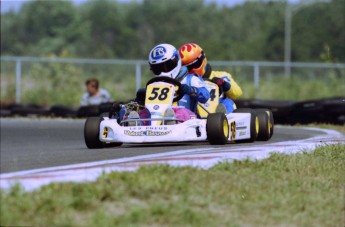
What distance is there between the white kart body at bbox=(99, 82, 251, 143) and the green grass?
9.86 ft

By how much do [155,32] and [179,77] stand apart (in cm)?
5648

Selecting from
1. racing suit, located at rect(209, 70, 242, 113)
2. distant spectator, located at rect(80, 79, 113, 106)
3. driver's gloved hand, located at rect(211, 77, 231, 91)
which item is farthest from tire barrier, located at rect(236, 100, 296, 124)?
driver's gloved hand, located at rect(211, 77, 231, 91)

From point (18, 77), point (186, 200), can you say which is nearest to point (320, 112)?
point (186, 200)

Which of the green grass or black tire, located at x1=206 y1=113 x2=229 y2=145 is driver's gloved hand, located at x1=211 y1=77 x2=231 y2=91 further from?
the green grass

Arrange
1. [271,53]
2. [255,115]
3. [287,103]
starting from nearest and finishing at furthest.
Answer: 1. [255,115]
2. [287,103]
3. [271,53]

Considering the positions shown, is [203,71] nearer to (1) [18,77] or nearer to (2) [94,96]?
(2) [94,96]

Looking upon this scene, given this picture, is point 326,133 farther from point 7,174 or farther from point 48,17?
point 48,17

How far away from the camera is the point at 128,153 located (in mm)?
9375

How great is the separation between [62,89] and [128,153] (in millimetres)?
19317

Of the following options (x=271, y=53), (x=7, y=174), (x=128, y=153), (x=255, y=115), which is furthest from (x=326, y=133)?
(x=271, y=53)

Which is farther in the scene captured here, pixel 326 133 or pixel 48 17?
pixel 48 17

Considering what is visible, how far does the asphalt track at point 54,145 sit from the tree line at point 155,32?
27797 millimetres

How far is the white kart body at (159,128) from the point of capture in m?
10.5

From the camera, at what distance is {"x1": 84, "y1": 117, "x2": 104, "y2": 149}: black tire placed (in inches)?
432
